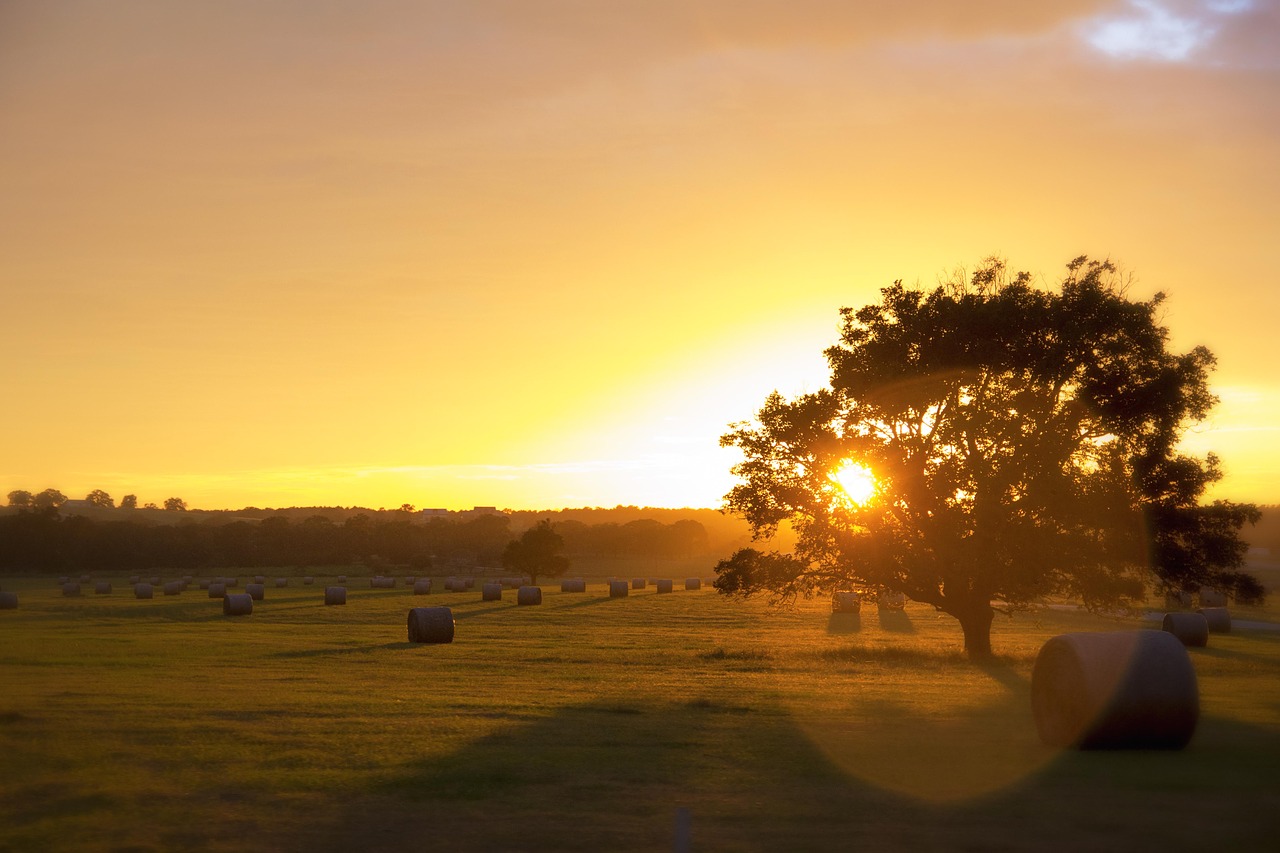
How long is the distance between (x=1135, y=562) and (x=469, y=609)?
32613 millimetres

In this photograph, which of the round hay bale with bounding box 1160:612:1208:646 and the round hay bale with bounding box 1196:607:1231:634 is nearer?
the round hay bale with bounding box 1160:612:1208:646

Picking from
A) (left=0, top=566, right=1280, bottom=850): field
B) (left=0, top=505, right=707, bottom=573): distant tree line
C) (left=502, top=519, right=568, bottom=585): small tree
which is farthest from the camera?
(left=0, top=505, right=707, bottom=573): distant tree line

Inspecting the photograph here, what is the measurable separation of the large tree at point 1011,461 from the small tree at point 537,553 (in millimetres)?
53052

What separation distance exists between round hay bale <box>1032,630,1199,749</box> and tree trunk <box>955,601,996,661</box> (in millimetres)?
14677

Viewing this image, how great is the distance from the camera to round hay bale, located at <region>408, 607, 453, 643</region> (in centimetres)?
3556

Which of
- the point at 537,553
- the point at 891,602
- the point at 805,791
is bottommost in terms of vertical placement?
the point at 891,602

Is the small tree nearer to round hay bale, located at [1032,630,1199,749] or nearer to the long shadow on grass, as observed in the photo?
the long shadow on grass

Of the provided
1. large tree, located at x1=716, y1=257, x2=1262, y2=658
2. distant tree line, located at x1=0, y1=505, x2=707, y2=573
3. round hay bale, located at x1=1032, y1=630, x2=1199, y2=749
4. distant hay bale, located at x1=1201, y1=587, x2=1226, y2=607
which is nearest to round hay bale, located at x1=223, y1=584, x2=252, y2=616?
large tree, located at x1=716, y1=257, x2=1262, y2=658

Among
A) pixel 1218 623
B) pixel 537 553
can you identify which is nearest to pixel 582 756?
pixel 1218 623

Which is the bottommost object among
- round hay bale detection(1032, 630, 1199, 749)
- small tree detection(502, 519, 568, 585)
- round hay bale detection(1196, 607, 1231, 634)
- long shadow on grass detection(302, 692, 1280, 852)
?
round hay bale detection(1196, 607, 1231, 634)

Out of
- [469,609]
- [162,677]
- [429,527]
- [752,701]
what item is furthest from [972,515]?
[429,527]

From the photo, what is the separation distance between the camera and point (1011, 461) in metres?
31.3

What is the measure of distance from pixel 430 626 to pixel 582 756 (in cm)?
2018

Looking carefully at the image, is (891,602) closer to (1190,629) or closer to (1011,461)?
(1190,629)
